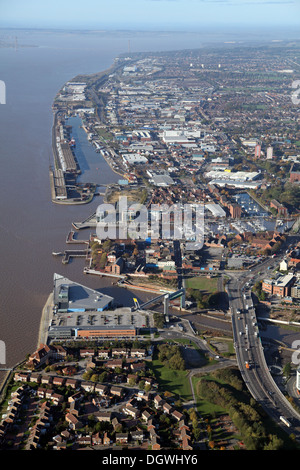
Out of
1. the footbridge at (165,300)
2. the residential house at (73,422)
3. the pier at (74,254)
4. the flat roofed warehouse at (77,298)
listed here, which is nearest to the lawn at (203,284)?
the footbridge at (165,300)

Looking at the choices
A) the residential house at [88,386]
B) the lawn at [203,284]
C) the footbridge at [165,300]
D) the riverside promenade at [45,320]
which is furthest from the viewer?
the lawn at [203,284]

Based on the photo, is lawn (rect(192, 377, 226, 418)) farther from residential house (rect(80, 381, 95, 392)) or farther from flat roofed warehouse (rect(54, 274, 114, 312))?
flat roofed warehouse (rect(54, 274, 114, 312))

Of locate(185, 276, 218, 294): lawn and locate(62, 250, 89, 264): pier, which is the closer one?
locate(185, 276, 218, 294): lawn

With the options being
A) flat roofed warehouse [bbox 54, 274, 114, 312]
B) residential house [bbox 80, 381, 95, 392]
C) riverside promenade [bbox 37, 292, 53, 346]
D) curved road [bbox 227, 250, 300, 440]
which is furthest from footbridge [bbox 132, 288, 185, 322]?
residential house [bbox 80, 381, 95, 392]

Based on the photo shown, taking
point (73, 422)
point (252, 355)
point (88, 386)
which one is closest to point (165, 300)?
point (252, 355)

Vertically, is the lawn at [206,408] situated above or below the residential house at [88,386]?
below

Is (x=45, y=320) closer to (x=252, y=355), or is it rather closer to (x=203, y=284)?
(x=203, y=284)

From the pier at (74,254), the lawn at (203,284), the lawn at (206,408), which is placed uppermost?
the pier at (74,254)

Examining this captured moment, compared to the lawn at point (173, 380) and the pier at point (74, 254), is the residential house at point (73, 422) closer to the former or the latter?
the lawn at point (173, 380)
